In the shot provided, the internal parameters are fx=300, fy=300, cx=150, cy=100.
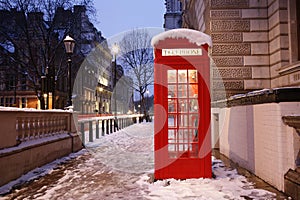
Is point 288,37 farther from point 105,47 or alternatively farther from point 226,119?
point 105,47

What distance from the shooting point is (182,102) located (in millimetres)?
6344

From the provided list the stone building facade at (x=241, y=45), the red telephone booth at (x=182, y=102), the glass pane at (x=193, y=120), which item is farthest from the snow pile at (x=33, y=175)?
the stone building facade at (x=241, y=45)

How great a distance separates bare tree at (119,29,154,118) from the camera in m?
38.8

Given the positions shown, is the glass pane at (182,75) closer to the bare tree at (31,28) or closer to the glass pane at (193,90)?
the glass pane at (193,90)

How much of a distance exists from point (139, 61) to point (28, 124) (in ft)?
107

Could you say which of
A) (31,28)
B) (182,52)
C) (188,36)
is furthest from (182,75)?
(31,28)

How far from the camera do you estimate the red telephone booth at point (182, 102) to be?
624cm

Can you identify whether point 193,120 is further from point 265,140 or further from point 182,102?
point 265,140

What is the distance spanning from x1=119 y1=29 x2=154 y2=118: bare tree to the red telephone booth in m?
31.5

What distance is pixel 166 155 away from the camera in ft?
20.5

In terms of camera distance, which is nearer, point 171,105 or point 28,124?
point 171,105

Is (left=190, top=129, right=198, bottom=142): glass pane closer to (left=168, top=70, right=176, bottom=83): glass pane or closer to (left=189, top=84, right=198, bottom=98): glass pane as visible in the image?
(left=189, top=84, right=198, bottom=98): glass pane

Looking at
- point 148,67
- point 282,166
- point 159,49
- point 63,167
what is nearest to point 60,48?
point 148,67

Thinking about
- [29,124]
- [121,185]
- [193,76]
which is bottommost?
[121,185]
